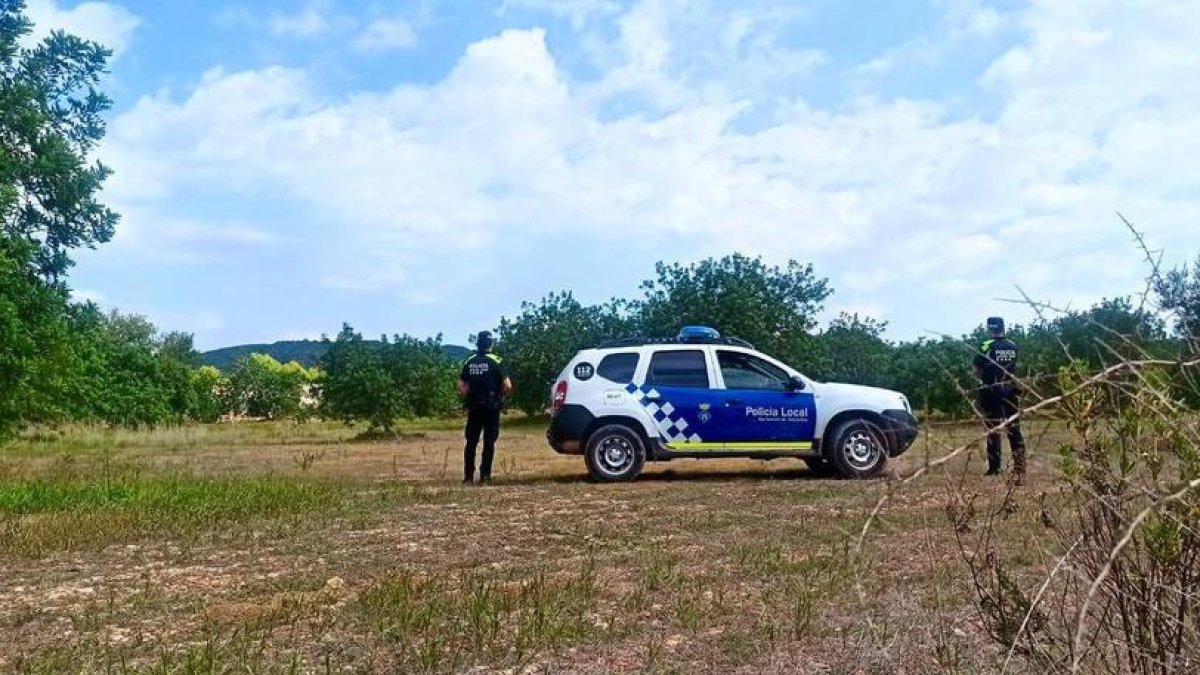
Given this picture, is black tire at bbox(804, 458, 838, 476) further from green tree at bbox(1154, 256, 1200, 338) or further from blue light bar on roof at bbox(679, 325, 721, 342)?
green tree at bbox(1154, 256, 1200, 338)

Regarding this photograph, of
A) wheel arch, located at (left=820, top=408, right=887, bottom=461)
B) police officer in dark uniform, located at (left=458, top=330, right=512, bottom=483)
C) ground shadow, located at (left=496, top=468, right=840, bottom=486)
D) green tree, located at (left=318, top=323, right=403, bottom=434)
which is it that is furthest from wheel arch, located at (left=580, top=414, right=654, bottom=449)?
green tree, located at (left=318, top=323, right=403, bottom=434)

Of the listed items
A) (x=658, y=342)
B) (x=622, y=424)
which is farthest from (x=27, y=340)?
(x=658, y=342)

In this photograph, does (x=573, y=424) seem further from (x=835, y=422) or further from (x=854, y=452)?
(x=854, y=452)

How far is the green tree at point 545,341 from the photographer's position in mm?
42906

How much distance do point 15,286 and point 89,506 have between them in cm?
896

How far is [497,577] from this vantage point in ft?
20.2

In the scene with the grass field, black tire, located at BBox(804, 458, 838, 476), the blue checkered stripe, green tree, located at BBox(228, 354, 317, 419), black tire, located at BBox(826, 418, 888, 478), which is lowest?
the grass field

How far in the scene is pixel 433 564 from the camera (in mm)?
6633

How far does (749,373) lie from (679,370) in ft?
2.83

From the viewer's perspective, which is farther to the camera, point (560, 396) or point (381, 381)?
point (381, 381)

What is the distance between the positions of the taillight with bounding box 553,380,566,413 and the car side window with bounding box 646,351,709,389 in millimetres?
1024

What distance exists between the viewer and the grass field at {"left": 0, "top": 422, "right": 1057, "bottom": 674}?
4.30m

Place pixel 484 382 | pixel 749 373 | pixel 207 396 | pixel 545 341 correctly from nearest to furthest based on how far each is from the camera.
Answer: pixel 484 382
pixel 749 373
pixel 545 341
pixel 207 396

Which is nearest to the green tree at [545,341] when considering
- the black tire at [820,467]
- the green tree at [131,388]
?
the green tree at [131,388]
